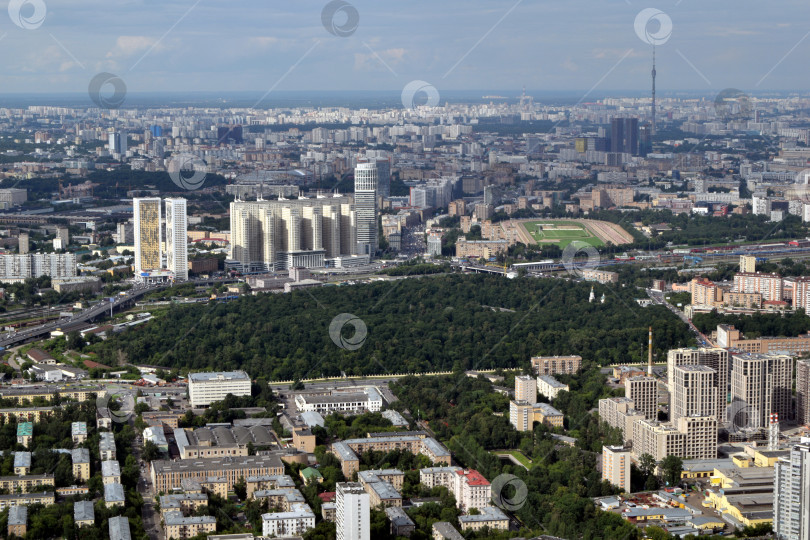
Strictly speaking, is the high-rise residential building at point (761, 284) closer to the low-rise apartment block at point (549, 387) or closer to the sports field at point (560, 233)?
the low-rise apartment block at point (549, 387)

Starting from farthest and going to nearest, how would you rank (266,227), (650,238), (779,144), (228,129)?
1. (228,129)
2. (779,144)
3. (650,238)
4. (266,227)

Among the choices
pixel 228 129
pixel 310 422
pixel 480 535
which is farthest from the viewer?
pixel 228 129

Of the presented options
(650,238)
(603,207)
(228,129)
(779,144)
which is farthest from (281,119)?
(650,238)

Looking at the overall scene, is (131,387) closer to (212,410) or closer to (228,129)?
(212,410)

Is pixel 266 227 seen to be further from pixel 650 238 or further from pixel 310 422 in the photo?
pixel 310 422

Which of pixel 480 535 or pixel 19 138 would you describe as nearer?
pixel 480 535

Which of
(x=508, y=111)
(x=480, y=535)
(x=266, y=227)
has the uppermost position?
(x=508, y=111)

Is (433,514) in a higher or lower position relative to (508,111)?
lower

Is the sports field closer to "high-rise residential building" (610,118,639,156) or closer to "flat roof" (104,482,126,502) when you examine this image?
"high-rise residential building" (610,118,639,156)

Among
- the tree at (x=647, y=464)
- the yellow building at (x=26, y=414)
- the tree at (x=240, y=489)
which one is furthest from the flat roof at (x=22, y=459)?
the tree at (x=647, y=464)
